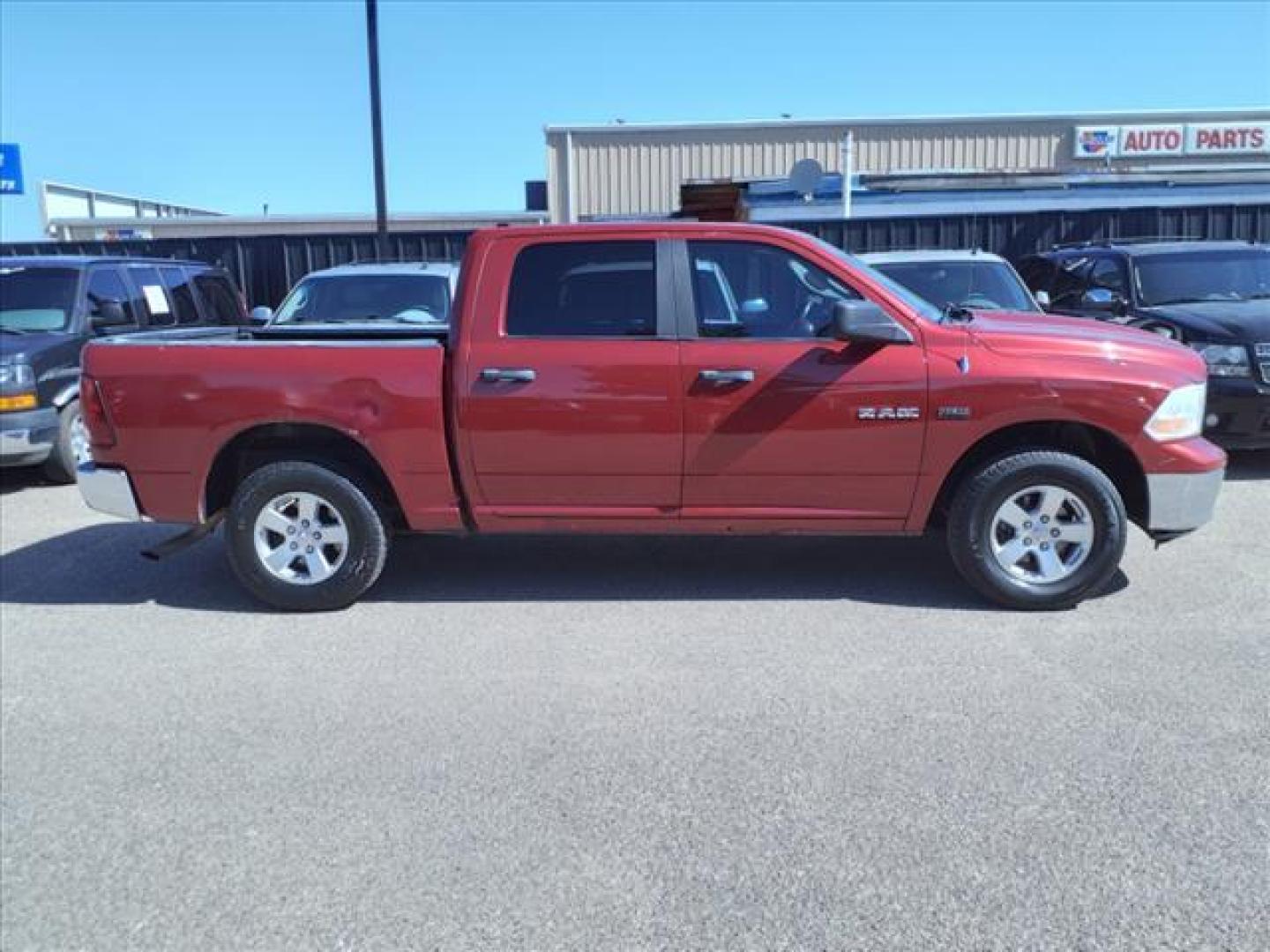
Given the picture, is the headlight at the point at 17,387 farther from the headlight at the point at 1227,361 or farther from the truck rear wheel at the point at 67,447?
the headlight at the point at 1227,361

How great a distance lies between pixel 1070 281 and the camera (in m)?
10.4

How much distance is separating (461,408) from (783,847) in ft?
9.18

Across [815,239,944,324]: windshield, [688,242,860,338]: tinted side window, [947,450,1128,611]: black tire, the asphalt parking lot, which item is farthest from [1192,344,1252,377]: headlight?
[688,242,860,338]: tinted side window

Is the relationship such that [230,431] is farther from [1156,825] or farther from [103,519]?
[1156,825]

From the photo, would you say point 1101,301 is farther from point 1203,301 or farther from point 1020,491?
point 1020,491

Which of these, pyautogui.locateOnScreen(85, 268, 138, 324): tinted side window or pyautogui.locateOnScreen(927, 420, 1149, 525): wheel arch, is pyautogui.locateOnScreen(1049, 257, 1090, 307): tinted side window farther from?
pyautogui.locateOnScreen(85, 268, 138, 324): tinted side window

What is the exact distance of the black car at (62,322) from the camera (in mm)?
8156

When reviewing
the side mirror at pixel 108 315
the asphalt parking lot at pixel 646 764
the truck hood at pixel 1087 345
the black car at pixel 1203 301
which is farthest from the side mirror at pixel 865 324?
the side mirror at pixel 108 315

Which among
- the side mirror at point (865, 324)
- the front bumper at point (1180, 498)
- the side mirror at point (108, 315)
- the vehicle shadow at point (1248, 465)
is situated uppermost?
the side mirror at point (108, 315)

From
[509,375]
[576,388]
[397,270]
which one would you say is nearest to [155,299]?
[397,270]

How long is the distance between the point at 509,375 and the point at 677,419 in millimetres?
836

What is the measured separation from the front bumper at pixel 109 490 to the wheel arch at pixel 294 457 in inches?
14.4

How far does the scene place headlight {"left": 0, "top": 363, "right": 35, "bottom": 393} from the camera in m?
8.09

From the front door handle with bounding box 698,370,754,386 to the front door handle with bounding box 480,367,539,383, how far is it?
2.78ft
